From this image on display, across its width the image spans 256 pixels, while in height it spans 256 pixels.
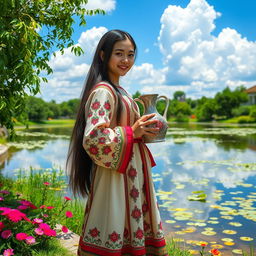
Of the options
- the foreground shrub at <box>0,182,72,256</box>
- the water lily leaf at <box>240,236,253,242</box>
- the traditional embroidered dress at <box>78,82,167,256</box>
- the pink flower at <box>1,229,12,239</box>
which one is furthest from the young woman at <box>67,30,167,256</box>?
the water lily leaf at <box>240,236,253,242</box>

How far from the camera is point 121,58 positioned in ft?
5.47

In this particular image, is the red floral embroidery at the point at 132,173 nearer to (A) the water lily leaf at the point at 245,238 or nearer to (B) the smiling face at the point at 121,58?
(B) the smiling face at the point at 121,58

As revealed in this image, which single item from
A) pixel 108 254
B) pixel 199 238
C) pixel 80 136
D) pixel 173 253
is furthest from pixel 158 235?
pixel 199 238

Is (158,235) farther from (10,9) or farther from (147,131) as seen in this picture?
A: (10,9)

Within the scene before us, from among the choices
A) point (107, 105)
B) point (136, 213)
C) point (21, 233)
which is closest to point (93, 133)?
point (107, 105)

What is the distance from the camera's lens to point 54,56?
3496 mm

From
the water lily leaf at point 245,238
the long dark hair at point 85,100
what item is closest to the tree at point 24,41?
the long dark hair at point 85,100

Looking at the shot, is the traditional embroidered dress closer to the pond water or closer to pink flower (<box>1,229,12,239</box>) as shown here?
pink flower (<box>1,229,12,239</box>)

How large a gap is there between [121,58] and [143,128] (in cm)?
42

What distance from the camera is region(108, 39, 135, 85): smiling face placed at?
1663mm

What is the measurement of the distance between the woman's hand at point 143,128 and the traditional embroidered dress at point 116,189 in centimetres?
4

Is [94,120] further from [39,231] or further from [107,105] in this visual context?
[39,231]

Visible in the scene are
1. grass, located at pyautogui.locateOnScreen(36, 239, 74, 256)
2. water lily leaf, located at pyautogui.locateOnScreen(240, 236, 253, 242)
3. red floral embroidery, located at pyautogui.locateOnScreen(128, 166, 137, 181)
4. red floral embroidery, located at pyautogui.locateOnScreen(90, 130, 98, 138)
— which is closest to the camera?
red floral embroidery, located at pyautogui.locateOnScreen(90, 130, 98, 138)

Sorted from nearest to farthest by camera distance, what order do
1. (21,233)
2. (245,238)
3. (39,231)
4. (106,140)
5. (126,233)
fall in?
(106,140) → (126,233) → (21,233) → (39,231) → (245,238)
